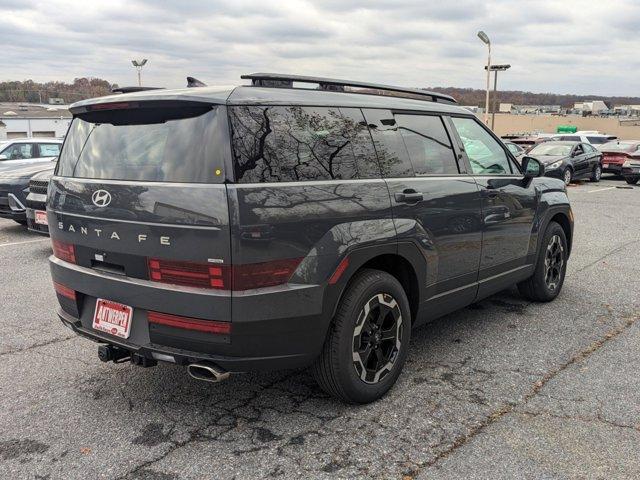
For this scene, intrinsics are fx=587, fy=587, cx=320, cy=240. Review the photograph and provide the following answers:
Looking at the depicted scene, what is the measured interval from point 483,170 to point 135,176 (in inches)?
107

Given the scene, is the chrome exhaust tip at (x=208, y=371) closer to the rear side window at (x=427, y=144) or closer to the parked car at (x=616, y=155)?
the rear side window at (x=427, y=144)

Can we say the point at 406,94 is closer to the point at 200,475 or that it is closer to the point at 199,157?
the point at 199,157

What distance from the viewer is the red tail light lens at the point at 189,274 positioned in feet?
9.29

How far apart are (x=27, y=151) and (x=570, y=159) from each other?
16955 millimetres

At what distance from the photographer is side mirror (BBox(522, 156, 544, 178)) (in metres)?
5.07

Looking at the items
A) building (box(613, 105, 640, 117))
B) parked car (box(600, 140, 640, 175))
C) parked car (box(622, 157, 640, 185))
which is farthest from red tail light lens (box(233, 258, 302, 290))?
building (box(613, 105, 640, 117))

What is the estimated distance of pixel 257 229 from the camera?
284 centimetres

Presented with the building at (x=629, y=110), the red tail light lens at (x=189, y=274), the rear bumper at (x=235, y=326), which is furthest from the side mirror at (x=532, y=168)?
the building at (x=629, y=110)

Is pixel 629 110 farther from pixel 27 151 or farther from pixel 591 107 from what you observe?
pixel 27 151

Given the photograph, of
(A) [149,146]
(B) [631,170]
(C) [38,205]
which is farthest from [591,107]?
(A) [149,146]

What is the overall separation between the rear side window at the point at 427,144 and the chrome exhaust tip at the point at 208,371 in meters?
1.82

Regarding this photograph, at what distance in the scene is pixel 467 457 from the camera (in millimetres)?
2955

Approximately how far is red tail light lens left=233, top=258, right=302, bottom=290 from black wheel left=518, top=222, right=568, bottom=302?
128 inches

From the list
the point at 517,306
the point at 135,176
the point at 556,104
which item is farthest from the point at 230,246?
the point at 556,104
